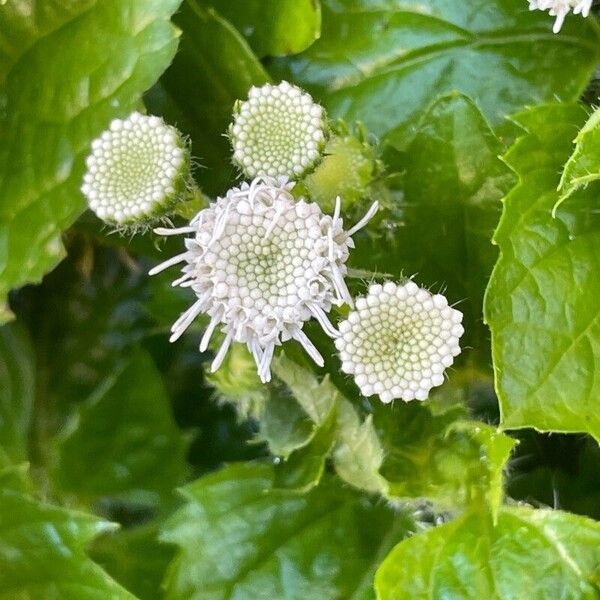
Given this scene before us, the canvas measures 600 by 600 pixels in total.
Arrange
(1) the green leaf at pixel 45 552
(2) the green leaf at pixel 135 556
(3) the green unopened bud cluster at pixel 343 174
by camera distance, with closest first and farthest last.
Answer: (3) the green unopened bud cluster at pixel 343 174
(1) the green leaf at pixel 45 552
(2) the green leaf at pixel 135 556

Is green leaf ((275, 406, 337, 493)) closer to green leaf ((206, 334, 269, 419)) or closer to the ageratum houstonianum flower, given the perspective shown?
green leaf ((206, 334, 269, 419))

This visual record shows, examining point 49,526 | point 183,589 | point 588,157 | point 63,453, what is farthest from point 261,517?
point 588,157

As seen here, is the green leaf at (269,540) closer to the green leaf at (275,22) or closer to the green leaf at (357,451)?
the green leaf at (357,451)

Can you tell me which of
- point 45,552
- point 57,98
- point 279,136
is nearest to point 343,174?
point 279,136

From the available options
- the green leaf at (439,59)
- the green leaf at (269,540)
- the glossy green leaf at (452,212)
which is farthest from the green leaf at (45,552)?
the green leaf at (439,59)

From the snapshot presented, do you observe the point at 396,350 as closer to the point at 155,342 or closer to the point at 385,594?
the point at 385,594

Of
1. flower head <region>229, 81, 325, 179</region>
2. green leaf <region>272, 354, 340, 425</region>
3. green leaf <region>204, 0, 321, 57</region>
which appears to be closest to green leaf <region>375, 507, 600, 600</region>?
green leaf <region>272, 354, 340, 425</region>

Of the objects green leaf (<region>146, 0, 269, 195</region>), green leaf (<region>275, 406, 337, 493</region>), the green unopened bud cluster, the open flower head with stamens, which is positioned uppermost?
green leaf (<region>146, 0, 269, 195</region>)
